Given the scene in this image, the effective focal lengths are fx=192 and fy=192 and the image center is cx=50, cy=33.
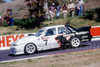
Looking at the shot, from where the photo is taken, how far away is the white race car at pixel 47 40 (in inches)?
419

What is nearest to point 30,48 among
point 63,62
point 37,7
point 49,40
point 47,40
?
point 47,40

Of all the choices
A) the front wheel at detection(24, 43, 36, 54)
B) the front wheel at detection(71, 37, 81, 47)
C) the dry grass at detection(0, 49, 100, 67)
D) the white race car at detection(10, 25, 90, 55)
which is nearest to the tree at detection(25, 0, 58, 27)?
the white race car at detection(10, 25, 90, 55)

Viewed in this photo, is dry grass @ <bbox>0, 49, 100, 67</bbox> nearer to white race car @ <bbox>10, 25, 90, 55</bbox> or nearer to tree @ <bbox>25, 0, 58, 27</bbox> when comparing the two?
white race car @ <bbox>10, 25, 90, 55</bbox>

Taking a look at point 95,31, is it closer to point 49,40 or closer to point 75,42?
point 75,42

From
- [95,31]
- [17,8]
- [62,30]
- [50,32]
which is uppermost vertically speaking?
[17,8]

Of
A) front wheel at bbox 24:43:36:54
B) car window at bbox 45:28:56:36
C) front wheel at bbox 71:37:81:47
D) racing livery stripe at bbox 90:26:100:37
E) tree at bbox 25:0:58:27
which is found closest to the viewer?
front wheel at bbox 24:43:36:54

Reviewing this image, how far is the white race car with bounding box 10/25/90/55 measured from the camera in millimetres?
10641

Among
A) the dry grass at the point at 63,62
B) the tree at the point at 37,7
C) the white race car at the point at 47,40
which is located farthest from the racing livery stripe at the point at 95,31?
the dry grass at the point at 63,62

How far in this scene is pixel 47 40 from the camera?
10.9 metres

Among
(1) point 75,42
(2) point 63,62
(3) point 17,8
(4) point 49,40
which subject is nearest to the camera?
(2) point 63,62

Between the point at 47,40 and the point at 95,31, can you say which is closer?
the point at 47,40

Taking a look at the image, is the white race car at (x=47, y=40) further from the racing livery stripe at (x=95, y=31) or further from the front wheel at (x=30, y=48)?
the racing livery stripe at (x=95, y=31)

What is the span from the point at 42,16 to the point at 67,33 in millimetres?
11289

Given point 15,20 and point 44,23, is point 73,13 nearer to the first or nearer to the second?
point 44,23
